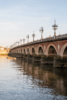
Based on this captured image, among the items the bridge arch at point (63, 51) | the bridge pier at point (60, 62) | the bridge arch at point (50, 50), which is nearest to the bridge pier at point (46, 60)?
the bridge arch at point (50, 50)

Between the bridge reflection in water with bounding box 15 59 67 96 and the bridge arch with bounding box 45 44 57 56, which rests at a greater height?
the bridge arch with bounding box 45 44 57 56

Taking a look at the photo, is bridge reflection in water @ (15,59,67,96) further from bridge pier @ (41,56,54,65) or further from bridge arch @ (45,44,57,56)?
bridge arch @ (45,44,57,56)

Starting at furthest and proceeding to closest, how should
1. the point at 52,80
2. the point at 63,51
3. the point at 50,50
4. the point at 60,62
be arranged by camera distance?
1. the point at 50,50
2. the point at 60,62
3. the point at 63,51
4. the point at 52,80

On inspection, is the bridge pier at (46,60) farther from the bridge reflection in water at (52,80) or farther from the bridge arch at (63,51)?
the bridge reflection in water at (52,80)

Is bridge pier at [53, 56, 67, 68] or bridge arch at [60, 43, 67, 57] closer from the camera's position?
bridge arch at [60, 43, 67, 57]

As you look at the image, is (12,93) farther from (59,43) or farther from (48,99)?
(59,43)

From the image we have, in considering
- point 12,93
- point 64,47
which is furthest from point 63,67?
point 12,93

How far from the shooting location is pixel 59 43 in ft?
175

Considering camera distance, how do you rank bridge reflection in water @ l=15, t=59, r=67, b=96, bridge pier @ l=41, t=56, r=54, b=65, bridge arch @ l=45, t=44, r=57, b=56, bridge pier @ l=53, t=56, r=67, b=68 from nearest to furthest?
1. bridge reflection in water @ l=15, t=59, r=67, b=96
2. bridge pier @ l=53, t=56, r=67, b=68
3. bridge pier @ l=41, t=56, r=54, b=65
4. bridge arch @ l=45, t=44, r=57, b=56

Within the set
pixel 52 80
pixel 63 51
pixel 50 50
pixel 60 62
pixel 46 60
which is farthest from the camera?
pixel 50 50

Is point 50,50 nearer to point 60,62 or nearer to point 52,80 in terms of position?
point 60,62

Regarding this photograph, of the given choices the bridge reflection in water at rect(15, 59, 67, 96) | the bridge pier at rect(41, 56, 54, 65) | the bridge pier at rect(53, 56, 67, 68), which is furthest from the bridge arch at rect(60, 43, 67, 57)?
the bridge pier at rect(41, 56, 54, 65)

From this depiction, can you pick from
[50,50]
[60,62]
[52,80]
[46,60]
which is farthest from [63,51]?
[52,80]

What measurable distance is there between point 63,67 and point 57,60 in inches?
106
